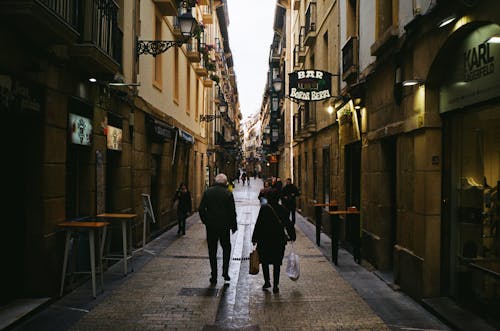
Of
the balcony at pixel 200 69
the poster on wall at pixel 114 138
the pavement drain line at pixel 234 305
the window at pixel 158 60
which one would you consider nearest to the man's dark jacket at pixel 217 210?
the pavement drain line at pixel 234 305

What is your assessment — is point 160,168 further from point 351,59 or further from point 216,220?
point 216,220

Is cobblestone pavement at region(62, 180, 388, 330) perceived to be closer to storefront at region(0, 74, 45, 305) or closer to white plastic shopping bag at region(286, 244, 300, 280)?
white plastic shopping bag at region(286, 244, 300, 280)

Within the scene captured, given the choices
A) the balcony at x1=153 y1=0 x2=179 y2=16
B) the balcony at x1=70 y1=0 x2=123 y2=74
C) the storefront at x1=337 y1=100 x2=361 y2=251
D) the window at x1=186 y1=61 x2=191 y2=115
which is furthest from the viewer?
the window at x1=186 y1=61 x2=191 y2=115

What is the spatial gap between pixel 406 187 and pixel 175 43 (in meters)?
6.32

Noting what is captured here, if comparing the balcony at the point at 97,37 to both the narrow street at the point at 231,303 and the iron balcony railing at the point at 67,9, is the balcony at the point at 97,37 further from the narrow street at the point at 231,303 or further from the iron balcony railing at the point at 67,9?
the narrow street at the point at 231,303

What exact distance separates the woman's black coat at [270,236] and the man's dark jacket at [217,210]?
0.57 meters

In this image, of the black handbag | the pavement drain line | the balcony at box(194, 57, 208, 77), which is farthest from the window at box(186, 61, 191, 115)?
the black handbag

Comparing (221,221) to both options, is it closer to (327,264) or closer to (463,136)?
(327,264)

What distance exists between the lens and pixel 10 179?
6.31 metres

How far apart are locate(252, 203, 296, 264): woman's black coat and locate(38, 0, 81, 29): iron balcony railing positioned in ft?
13.6

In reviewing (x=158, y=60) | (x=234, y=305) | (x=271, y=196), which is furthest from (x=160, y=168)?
(x=234, y=305)

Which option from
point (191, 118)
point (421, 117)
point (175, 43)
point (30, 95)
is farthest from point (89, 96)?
point (191, 118)

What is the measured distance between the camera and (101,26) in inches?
332

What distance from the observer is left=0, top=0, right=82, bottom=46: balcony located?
5.03 m
